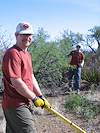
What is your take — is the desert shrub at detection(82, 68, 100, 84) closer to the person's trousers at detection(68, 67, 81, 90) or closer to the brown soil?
the person's trousers at detection(68, 67, 81, 90)

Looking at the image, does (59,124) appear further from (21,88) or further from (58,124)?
(21,88)

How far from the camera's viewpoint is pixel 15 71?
4.83 metres

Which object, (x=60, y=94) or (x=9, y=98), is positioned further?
(x=60, y=94)

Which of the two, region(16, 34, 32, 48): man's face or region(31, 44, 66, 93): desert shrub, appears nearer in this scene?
region(16, 34, 32, 48): man's face

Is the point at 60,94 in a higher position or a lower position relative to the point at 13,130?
lower

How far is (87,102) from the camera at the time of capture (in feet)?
33.7

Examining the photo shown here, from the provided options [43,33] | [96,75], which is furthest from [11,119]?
[43,33]

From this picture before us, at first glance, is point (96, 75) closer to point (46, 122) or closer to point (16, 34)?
point (46, 122)

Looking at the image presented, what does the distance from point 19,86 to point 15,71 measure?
0.18 meters

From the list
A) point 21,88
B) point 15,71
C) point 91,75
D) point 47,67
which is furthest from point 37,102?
point 91,75

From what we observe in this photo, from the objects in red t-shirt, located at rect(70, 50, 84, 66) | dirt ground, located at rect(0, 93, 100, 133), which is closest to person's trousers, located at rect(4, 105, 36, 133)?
dirt ground, located at rect(0, 93, 100, 133)

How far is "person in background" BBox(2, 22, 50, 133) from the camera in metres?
4.84

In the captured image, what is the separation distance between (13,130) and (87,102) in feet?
17.7

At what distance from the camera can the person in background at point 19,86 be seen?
484 cm
